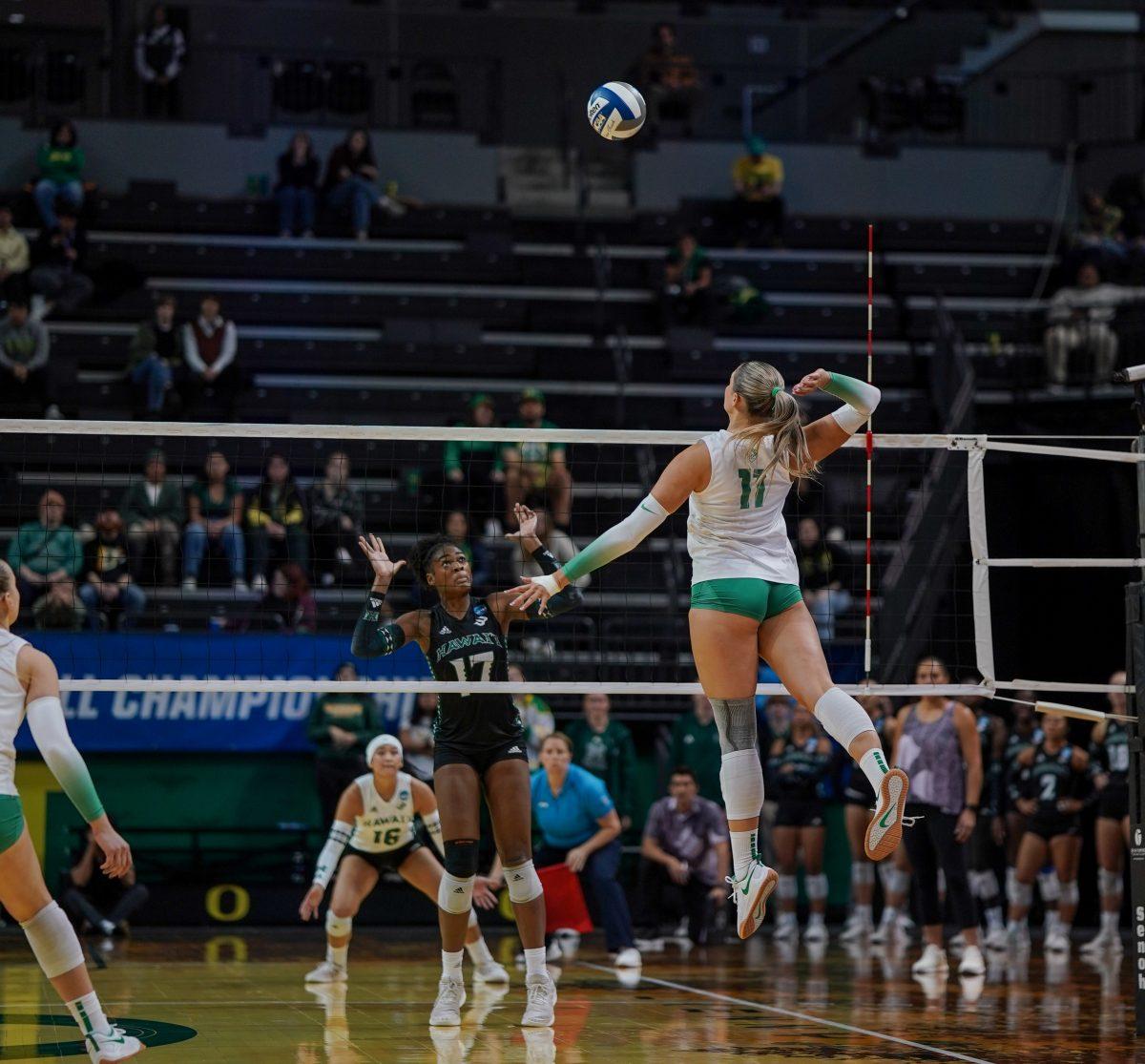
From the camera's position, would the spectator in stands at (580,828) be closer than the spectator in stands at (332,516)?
Yes

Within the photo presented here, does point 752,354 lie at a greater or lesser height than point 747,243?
lesser

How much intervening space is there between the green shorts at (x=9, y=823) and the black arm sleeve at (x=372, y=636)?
7.20 feet

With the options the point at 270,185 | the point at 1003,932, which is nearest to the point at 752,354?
the point at 270,185

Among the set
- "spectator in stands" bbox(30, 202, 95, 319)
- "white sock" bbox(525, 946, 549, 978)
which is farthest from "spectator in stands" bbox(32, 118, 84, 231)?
"white sock" bbox(525, 946, 549, 978)

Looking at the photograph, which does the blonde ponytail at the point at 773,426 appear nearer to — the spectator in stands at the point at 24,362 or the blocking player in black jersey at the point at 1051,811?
the blocking player in black jersey at the point at 1051,811

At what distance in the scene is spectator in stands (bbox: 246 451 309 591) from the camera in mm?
14789

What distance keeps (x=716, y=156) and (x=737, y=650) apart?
A: 51.5 feet

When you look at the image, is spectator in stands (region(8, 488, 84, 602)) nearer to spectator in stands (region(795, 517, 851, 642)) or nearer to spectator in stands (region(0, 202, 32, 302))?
spectator in stands (region(0, 202, 32, 302))

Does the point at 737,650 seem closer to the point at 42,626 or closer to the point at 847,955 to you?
the point at 847,955

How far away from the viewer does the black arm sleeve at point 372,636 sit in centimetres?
865

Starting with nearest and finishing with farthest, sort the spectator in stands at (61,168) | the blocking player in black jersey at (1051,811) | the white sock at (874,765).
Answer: the white sock at (874,765), the blocking player in black jersey at (1051,811), the spectator in stands at (61,168)

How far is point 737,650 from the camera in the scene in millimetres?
7289

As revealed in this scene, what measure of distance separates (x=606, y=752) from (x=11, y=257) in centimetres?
851

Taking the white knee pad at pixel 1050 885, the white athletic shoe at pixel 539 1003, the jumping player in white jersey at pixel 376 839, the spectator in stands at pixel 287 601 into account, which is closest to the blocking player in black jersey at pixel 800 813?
the white knee pad at pixel 1050 885
